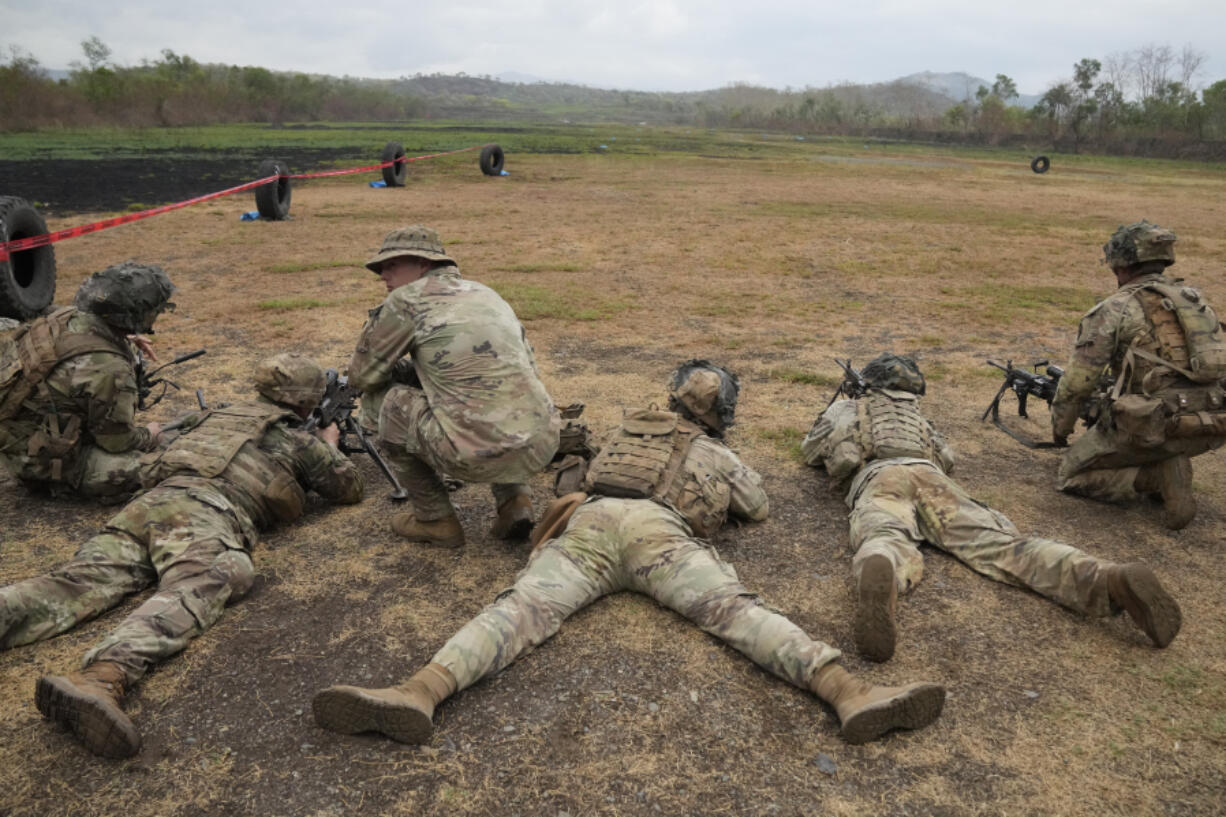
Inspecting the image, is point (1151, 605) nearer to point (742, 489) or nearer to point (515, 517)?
point (742, 489)

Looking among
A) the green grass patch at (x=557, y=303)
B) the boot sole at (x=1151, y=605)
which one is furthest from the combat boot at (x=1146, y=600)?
the green grass patch at (x=557, y=303)

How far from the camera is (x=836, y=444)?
4918 millimetres

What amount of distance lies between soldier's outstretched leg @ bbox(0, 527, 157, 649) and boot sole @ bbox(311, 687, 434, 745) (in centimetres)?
150

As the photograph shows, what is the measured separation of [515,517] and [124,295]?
2458 mm

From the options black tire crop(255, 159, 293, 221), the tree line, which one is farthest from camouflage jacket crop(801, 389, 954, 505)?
the tree line

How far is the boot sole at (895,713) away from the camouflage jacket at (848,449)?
5.70 ft

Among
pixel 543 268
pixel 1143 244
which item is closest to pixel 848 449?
pixel 1143 244

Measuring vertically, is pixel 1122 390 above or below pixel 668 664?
above

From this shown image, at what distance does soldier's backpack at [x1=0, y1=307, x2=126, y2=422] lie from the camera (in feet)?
14.4

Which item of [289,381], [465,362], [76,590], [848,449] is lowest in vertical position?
[76,590]

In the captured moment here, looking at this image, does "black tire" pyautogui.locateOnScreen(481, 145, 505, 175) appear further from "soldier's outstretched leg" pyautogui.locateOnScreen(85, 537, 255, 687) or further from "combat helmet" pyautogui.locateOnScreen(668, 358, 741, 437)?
"soldier's outstretched leg" pyautogui.locateOnScreen(85, 537, 255, 687)

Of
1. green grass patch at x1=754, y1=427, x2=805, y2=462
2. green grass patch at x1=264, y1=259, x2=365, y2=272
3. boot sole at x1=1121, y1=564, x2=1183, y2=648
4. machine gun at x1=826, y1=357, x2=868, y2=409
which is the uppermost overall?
machine gun at x1=826, y1=357, x2=868, y2=409

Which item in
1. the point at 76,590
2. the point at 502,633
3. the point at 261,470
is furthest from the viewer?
the point at 261,470

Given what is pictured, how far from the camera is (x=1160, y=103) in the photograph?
4919 centimetres
